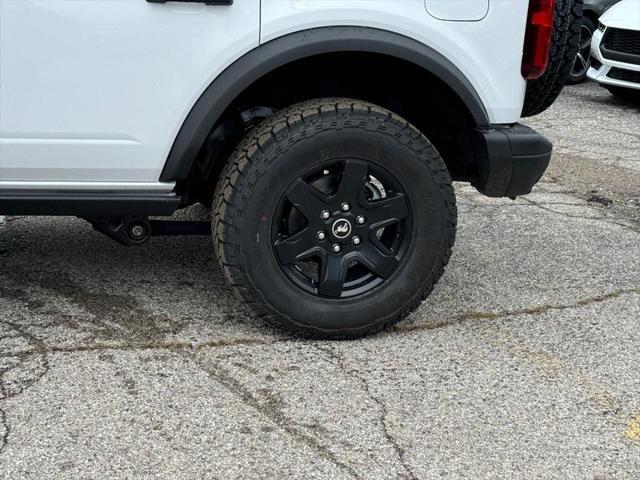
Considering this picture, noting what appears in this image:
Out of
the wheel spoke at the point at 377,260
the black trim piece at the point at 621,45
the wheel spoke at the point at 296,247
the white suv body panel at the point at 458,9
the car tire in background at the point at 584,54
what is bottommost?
the car tire in background at the point at 584,54

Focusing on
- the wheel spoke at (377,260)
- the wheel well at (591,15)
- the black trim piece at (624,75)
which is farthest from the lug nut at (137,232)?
the wheel well at (591,15)

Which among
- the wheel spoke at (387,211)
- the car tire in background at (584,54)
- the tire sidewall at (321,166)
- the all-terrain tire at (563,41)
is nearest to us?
the tire sidewall at (321,166)

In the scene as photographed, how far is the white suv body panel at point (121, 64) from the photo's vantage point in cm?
311

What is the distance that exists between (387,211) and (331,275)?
325 mm

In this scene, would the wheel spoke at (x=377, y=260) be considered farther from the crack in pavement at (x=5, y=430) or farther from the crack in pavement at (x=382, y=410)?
the crack in pavement at (x=5, y=430)

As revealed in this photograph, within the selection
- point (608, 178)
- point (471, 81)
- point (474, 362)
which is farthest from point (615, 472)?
point (608, 178)

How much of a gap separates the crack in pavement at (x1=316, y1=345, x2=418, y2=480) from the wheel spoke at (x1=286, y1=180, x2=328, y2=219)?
537 mm

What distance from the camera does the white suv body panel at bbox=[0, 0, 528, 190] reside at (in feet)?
10.2

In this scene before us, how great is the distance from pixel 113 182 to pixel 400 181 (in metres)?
1.07

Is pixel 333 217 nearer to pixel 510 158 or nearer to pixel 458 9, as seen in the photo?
pixel 510 158

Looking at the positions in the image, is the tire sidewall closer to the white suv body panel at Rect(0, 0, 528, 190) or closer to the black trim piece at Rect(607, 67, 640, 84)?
the white suv body panel at Rect(0, 0, 528, 190)

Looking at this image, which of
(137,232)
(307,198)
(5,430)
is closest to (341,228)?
(307,198)

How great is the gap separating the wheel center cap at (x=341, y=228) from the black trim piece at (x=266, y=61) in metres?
0.59

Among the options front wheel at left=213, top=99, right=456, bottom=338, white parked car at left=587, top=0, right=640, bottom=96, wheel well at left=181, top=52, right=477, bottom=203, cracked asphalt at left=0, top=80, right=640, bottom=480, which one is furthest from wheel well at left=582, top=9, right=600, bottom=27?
front wheel at left=213, top=99, right=456, bottom=338
